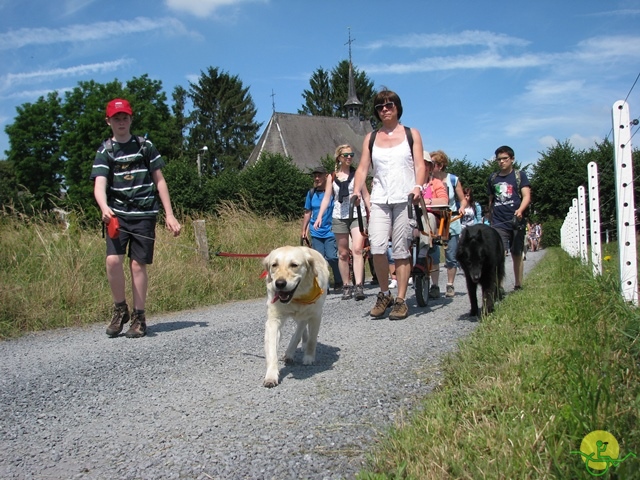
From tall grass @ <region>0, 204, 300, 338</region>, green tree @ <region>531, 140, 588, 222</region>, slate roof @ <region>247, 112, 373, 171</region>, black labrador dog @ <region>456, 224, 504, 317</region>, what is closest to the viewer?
black labrador dog @ <region>456, 224, 504, 317</region>

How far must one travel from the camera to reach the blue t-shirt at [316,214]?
965 centimetres

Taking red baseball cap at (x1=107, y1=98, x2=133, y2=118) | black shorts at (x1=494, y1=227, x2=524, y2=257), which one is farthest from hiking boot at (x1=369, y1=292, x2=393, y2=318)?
red baseball cap at (x1=107, y1=98, x2=133, y2=118)

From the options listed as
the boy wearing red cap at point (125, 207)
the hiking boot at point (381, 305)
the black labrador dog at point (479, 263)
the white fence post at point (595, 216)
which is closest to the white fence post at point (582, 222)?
the white fence post at point (595, 216)

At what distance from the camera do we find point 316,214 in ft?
32.9

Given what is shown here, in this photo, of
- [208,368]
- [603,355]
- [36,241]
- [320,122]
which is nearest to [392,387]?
[603,355]

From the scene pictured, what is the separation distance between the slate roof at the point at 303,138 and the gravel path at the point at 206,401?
169 ft

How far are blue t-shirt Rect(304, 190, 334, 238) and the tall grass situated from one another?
1.54m

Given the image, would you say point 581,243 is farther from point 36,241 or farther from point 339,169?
point 36,241

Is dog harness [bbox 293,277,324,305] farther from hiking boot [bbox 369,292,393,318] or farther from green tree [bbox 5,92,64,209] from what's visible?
green tree [bbox 5,92,64,209]

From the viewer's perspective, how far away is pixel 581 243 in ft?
37.9

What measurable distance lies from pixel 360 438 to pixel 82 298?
19.7 feet

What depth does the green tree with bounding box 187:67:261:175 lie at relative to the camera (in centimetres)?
6550

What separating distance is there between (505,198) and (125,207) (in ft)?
17.3

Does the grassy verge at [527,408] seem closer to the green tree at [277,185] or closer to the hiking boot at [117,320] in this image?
the hiking boot at [117,320]
